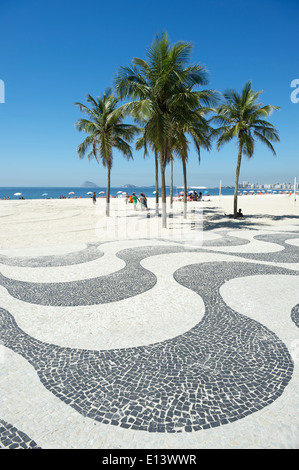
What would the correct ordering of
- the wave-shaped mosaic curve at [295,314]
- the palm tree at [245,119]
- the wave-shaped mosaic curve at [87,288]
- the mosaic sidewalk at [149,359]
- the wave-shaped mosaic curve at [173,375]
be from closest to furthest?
1. the mosaic sidewalk at [149,359]
2. the wave-shaped mosaic curve at [173,375]
3. the wave-shaped mosaic curve at [295,314]
4. the wave-shaped mosaic curve at [87,288]
5. the palm tree at [245,119]

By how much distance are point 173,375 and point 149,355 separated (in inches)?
19.1

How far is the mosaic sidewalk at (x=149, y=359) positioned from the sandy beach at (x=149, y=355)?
0.01 metres

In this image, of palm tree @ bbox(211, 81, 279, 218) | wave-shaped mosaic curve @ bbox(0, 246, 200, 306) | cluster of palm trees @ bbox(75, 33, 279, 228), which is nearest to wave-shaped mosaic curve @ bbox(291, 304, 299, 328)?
wave-shaped mosaic curve @ bbox(0, 246, 200, 306)

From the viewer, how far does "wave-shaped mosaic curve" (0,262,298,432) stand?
2633 millimetres

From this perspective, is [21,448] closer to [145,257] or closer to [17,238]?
[145,257]

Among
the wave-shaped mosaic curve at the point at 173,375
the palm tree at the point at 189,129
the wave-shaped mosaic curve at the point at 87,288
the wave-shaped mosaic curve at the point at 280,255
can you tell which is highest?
the palm tree at the point at 189,129

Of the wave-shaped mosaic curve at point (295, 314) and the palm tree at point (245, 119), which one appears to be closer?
the wave-shaped mosaic curve at point (295, 314)

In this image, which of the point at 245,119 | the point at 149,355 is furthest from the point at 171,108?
the point at 149,355

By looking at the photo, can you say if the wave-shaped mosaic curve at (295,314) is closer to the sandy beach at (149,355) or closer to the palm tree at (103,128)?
the sandy beach at (149,355)

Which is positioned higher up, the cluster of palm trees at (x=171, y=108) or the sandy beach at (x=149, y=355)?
the cluster of palm trees at (x=171, y=108)

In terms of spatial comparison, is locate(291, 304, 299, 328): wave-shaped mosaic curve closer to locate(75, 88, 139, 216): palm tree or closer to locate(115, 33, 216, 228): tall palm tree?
locate(115, 33, 216, 228): tall palm tree

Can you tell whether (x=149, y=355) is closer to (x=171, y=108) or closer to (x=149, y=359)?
(x=149, y=359)

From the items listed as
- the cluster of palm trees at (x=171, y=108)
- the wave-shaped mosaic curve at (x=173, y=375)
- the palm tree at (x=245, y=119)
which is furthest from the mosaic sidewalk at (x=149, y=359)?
the palm tree at (x=245, y=119)

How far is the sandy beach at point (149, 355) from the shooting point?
2.46m
